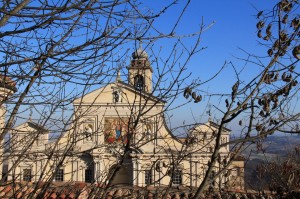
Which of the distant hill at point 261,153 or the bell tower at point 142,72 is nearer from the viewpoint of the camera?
the distant hill at point 261,153

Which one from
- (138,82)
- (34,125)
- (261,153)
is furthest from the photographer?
(261,153)

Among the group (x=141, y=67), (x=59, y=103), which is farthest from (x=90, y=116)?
(x=141, y=67)

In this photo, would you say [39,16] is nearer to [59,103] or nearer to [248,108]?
[59,103]

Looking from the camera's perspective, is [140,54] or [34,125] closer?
[140,54]

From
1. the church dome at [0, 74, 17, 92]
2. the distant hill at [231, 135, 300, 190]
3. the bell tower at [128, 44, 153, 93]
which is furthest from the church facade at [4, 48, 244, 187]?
the church dome at [0, 74, 17, 92]

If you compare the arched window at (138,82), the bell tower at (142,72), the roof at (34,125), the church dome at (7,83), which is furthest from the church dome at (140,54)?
the roof at (34,125)

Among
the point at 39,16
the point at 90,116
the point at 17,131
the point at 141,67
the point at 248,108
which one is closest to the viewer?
the point at 248,108

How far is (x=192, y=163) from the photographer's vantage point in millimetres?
3635

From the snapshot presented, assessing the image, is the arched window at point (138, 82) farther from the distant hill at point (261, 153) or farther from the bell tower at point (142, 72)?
the distant hill at point (261, 153)

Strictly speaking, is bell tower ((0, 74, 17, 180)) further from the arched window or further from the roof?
the arched window

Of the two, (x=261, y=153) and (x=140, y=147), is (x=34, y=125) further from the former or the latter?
(x=261, y=153)

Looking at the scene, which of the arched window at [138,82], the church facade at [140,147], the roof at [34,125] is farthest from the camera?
the roof at [34,125]

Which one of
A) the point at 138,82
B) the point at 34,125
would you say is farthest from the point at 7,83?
the point at 138,82

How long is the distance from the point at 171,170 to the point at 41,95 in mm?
1511
